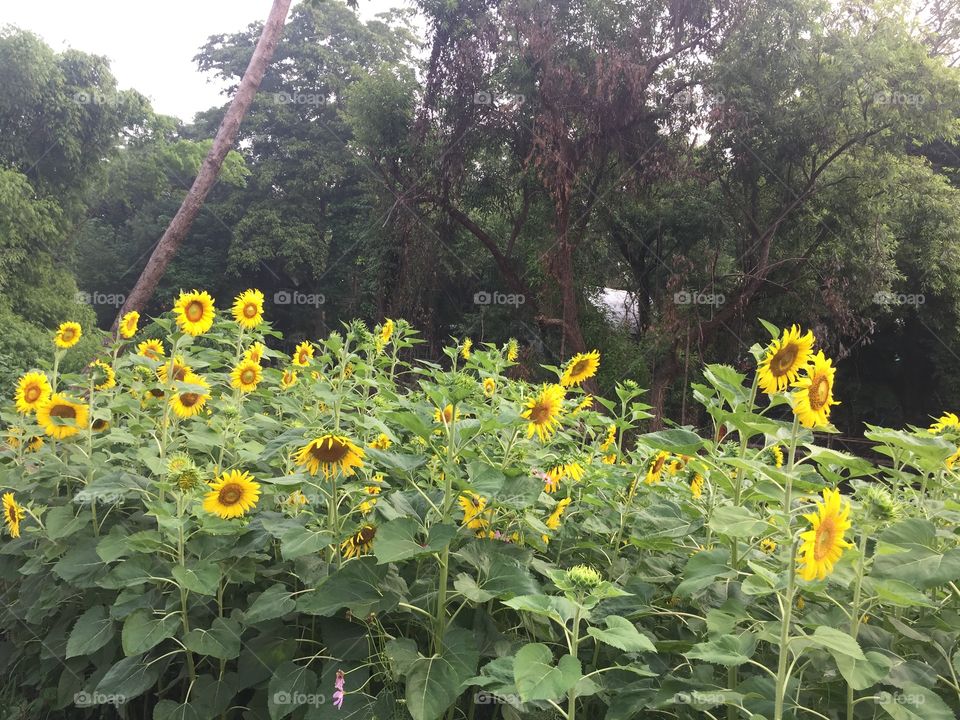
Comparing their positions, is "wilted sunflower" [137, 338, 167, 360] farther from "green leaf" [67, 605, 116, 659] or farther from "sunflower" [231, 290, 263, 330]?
"green leaf" [67, 605, 116, 659]

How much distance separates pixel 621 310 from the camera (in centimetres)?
1296

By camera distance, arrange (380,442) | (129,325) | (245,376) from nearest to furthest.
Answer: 1. (380,442)
2. (245,376)
3. (129,325)

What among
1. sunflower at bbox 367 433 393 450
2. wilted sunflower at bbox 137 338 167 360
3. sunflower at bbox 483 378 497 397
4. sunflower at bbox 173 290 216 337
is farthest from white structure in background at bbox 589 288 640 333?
sunflower at bbox 367 433 393 450

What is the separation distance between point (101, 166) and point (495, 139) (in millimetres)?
10308

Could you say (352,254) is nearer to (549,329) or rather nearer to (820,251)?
(549,329)

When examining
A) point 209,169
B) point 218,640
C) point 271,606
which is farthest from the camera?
point 209,169

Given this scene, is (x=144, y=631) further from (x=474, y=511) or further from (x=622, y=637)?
(x=622, y=637)

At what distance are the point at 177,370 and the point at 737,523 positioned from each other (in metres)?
1.54

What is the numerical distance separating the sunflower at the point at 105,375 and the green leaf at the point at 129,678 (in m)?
0.97

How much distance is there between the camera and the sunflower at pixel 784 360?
50.6 inches

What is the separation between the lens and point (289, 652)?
4.63 feet

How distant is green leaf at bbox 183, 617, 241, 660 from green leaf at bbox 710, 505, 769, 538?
1.01 meters

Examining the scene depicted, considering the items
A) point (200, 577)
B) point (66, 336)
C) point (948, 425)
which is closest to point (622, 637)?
point (200, 577)

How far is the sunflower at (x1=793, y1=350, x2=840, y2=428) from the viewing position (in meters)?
1.16
